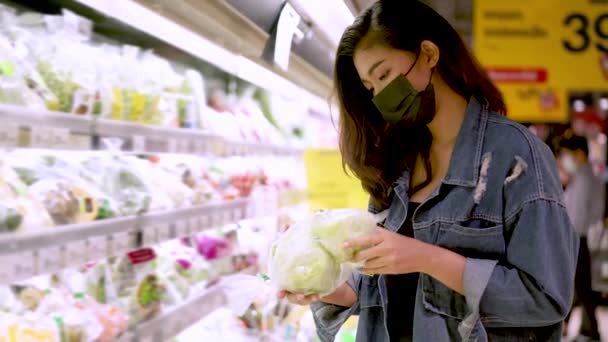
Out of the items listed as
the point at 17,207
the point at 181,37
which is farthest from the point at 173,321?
the point at 181,37

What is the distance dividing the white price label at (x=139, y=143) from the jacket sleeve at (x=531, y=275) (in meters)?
1.30

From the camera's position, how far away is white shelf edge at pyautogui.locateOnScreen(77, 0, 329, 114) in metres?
1.89

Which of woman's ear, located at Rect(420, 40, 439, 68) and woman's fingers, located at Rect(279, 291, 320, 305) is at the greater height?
woman's ear, located at Rect(420, 40, 439, 68)

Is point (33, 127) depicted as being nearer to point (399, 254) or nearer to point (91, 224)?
point (91, 224)

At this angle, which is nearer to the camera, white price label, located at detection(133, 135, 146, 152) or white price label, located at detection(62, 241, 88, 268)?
white price label, located at detection(62, 241, 88, 268)

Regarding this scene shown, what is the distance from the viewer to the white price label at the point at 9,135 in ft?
5.09

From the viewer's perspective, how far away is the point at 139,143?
223 cm

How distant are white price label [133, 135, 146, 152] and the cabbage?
3.32ft

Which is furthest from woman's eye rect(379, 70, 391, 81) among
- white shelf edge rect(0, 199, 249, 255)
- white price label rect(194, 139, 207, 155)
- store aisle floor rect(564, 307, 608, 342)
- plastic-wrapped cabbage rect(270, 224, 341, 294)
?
store aisle floor rect(564, 307, 608, 342)

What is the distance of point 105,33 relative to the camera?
299cm

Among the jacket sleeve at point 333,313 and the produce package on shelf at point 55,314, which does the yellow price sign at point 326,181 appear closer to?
the produce package on shelf at point 55,314

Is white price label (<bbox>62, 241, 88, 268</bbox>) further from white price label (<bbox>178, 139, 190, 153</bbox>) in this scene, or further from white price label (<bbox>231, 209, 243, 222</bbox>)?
white price label (<bbox>231, 209, 243, 222</bbox>)

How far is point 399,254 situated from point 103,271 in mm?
1419

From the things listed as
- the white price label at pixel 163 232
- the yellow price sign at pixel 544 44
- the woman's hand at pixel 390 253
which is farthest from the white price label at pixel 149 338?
the yellow price sign at pixel 544 44
